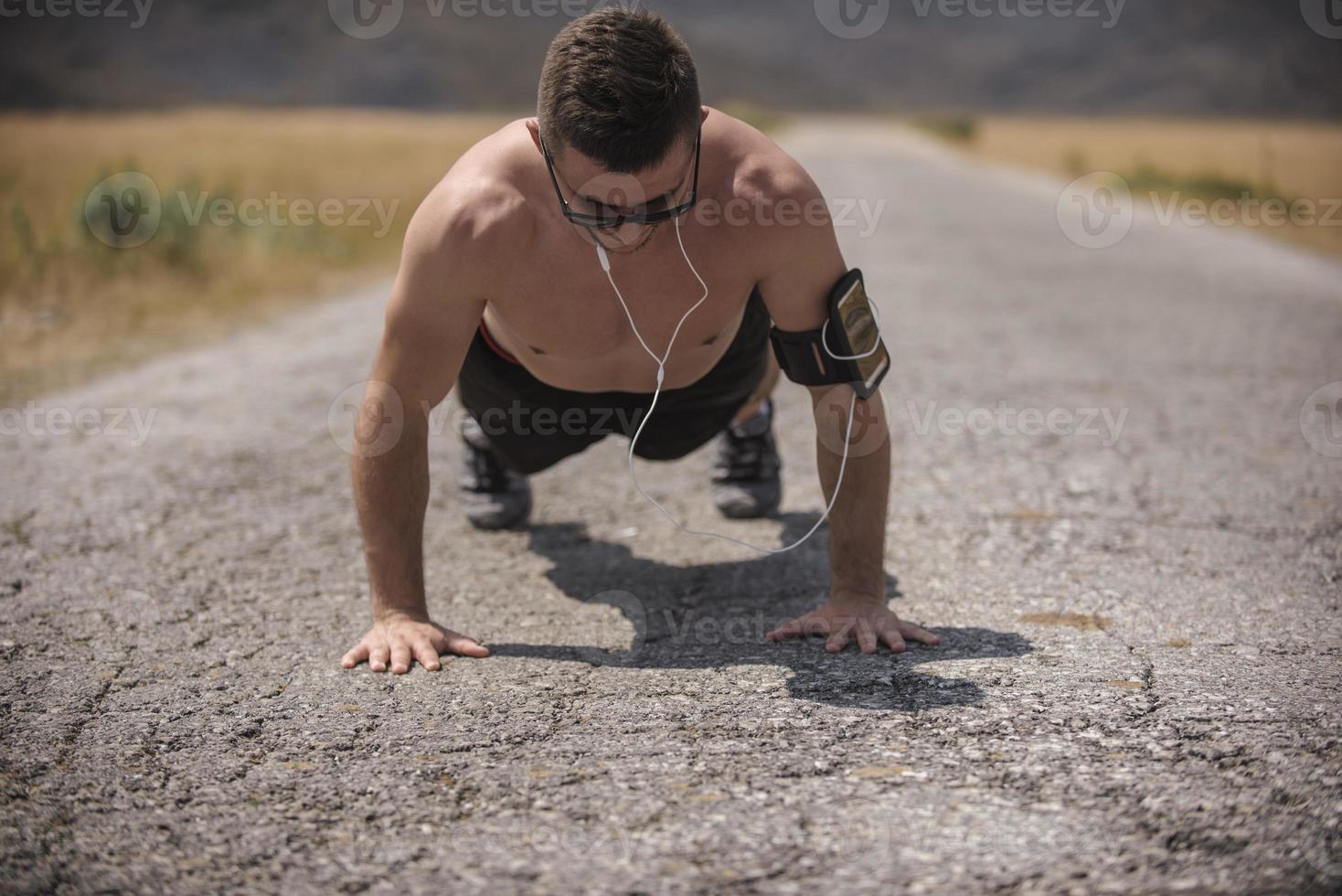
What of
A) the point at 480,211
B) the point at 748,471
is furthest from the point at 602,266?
the point at 748,471

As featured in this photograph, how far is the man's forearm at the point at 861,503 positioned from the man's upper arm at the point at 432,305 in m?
0.76

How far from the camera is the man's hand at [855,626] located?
217cm

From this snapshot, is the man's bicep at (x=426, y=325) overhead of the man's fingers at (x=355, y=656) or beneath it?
overhead

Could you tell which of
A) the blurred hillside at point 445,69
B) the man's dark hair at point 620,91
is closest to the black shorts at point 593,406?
the man's dark hair at point 620,91

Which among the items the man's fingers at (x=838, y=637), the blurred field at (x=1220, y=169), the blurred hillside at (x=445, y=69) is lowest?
the man's fingers at (x=838, y=637)

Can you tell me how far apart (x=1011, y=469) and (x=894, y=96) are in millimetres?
204998

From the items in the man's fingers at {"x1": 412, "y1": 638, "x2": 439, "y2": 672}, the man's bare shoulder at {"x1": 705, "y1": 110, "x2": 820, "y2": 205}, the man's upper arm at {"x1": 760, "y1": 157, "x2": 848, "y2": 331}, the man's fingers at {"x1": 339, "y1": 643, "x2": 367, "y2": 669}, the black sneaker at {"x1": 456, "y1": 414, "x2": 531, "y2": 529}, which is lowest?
the man's fingers at {"x1": 339, "y1": 643, "x2": 367, "y2": 669}

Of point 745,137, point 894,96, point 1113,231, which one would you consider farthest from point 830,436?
point 894,96

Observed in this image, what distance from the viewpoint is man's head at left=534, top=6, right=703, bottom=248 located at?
1.87 meters

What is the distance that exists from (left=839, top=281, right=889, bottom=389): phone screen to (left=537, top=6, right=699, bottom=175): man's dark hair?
0.47m

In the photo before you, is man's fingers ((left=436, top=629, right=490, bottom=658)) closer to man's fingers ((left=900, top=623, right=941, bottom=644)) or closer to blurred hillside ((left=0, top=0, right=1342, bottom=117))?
man's fingers ((left=900, top=623, right=941, bottom=644))

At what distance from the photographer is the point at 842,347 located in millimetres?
2170

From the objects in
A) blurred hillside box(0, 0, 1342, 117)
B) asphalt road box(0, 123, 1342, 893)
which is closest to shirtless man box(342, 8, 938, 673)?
asphalt road box(0, 123, 1342, 893)

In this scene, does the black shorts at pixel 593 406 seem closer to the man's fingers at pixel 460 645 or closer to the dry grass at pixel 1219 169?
the man's fingers at pixel 460 645
